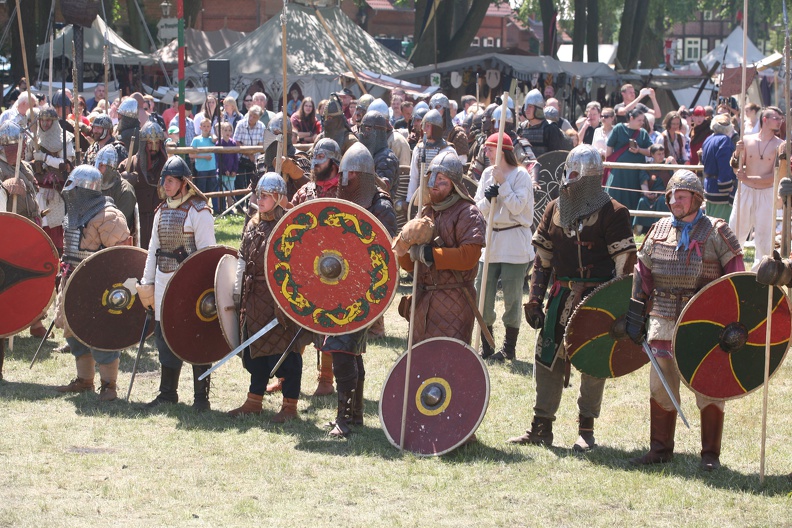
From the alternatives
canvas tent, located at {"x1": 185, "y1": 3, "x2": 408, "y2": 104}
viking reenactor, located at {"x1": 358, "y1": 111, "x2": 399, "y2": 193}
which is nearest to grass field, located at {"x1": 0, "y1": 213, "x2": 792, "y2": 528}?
viking reenactor, located at {"x1": 358, "y1": 111, "x2": 399, "y2": 193}

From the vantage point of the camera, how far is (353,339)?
6.86 m

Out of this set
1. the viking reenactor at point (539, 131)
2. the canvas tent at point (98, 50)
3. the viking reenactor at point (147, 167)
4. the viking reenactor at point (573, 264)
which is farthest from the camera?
the canvas tent at point (98, 50)

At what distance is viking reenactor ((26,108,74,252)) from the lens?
10234 mm

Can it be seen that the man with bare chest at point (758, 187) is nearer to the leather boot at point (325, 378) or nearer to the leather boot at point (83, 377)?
the leather boot at point (325, 378)

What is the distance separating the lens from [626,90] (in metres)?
17.3

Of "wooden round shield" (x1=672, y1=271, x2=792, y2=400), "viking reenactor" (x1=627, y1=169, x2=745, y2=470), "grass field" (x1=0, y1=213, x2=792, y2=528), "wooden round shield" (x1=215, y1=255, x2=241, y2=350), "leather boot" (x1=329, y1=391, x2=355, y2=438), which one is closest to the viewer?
"grass field" (x1=0, y1=213, x2=792, y2=528)

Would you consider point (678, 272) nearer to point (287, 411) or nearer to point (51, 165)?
point (287, 411)

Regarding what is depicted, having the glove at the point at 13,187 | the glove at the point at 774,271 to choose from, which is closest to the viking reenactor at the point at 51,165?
the glove at the point at 13,187

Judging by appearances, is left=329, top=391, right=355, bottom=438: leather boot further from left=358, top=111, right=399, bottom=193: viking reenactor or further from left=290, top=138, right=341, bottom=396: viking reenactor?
left=358, top=111, right=399, bottom=193: viking reenactor

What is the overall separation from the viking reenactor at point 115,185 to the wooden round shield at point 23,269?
87 cm

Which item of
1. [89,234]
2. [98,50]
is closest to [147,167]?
[89,234]

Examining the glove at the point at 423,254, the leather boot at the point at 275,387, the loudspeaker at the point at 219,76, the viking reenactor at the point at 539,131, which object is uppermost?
the loudspeaker at the point at 219,76

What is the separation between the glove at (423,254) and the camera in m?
6.33

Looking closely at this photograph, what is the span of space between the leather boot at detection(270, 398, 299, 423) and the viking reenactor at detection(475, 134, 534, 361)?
82.7 inches
